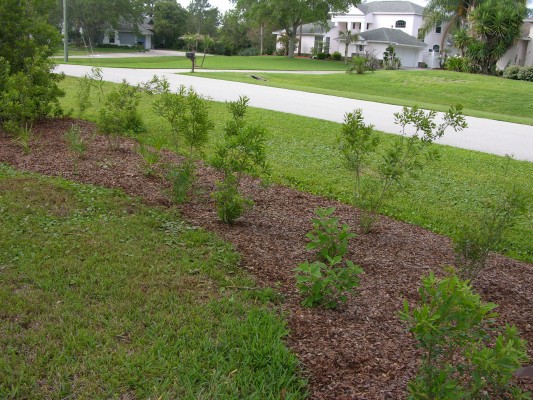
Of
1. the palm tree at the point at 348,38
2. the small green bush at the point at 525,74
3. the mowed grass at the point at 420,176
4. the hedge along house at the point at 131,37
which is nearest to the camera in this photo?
the mowed grass at the point at 420,176

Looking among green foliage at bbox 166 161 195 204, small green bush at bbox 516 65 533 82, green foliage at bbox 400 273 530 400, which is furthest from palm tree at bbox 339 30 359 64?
green foliage at bbox 400 273 530 400

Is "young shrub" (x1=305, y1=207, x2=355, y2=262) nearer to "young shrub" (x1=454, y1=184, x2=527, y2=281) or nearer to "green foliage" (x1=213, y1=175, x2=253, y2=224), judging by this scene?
"young shrub" (x1=454, y1=184, x2=527, y2=281)

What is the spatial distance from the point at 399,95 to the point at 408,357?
23.1 m

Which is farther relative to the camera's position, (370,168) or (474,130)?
(474,130)

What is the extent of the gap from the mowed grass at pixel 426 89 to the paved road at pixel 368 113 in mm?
2044

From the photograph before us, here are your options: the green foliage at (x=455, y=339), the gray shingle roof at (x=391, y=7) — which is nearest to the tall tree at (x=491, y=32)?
the gray shingle roof at (x=391, y=7)

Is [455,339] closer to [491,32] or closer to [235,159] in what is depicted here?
[235,159]

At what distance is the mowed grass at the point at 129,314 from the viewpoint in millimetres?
3025

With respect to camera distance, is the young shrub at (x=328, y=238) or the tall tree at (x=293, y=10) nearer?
the young shrub at (x=328, y=238)

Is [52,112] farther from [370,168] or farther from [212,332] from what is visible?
[212,332]

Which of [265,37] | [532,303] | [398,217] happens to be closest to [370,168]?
[398,217]

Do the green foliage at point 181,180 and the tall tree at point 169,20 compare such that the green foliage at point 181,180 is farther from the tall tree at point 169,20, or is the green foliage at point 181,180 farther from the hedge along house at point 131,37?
the tall tree at point 169,20

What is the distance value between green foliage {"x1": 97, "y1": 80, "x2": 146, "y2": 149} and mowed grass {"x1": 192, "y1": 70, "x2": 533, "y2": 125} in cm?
1277

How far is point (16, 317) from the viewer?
3584 mm
